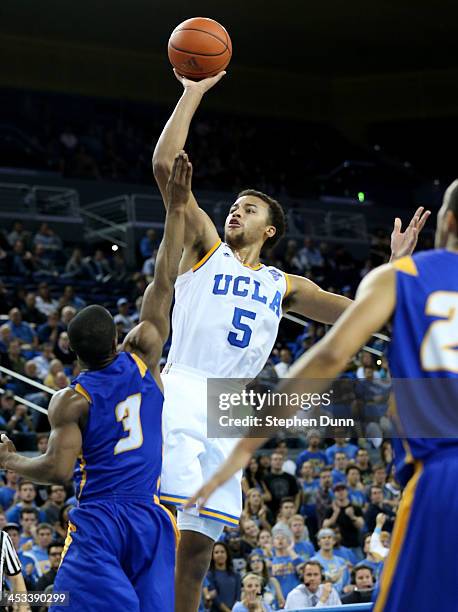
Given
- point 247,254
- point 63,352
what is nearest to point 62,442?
Result: point 247,254

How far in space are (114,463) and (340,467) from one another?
7762mm

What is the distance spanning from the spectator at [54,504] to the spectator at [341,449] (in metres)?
3.53

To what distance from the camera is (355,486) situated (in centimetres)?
1149

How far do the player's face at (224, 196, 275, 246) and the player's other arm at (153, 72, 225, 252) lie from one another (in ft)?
1.04

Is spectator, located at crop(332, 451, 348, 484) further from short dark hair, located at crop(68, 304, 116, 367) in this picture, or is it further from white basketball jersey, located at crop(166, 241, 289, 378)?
short dark hair, located at crop(68, 304, 116, 367)

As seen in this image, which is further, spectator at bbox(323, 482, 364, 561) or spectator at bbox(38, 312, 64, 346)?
spectator at bbox(38, 312, 64, 346)

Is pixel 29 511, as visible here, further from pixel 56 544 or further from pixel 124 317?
pixel 124 317

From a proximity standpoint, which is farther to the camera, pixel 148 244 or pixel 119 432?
pixel 148 244

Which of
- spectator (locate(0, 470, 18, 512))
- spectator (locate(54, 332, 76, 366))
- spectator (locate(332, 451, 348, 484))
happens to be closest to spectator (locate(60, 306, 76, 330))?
spectator (locate(54, 332, 76, 366))

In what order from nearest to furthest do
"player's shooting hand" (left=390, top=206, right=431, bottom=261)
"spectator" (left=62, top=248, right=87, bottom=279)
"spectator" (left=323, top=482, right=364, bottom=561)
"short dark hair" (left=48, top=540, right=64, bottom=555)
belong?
"player's shooting hand" (left=390, top=206, right=431, bottom=261) < "short dark hair" (left=48, top=540, right=64, bottom=555) < "spectator" (left=323, top=482, right=364, bottom=561) < "spectator" (left=62, top=248, right=87, bottom=279)

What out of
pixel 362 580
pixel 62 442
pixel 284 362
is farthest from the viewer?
pixel 284 362

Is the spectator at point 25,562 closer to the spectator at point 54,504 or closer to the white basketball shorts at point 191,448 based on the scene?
the spectator at point 54,504

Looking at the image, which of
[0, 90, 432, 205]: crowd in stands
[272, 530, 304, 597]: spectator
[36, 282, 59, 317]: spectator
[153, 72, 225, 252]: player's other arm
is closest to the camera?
[153, 72, 225, 252]: player's other arm

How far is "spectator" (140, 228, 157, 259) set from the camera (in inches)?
730
